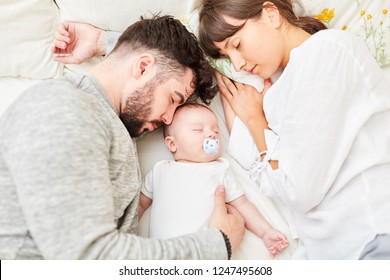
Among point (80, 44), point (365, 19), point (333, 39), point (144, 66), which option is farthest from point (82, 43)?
point (365, 19)

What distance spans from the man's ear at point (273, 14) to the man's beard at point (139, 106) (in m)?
0.45

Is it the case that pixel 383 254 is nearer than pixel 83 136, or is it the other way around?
pixel 83 136

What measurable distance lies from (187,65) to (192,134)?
0.75 feet

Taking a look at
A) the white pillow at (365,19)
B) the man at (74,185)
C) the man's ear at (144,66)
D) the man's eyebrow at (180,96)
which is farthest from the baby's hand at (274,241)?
the white pillow at (365,19)

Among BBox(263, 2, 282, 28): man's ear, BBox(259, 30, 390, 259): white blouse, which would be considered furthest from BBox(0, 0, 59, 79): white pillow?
BBox(259, 30, 390, 259): white blouse

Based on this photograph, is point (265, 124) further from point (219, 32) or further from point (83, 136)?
point (83, 136)

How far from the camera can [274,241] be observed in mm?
1241

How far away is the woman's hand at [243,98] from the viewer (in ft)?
4.59

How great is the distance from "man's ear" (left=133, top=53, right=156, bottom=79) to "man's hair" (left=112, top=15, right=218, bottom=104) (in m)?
0.02

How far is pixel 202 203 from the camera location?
123 cm

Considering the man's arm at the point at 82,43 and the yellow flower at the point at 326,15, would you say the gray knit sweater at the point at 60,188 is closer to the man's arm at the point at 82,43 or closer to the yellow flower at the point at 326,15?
the man's arm at the point at 82,43

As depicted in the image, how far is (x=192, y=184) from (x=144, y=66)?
0.41 m
